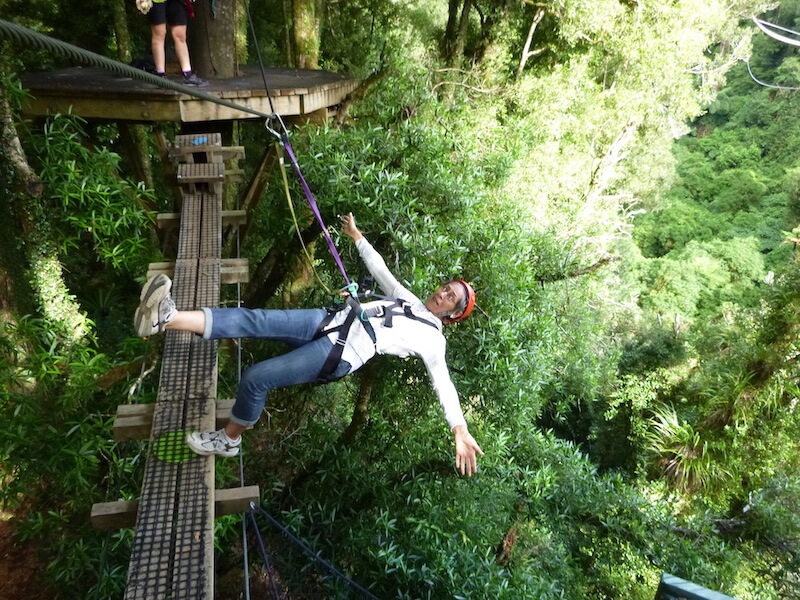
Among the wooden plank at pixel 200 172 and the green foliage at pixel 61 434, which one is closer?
the green foliage at pixel 61 434

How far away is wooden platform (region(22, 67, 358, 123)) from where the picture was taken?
3758 millimetres

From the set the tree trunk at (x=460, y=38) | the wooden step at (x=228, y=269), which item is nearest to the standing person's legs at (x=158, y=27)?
the wooden step at (x=228, y=269)

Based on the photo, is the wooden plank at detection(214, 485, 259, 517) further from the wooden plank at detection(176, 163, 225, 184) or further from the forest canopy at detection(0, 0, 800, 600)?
the wooden plank at detection(176, 163, 225, 184)

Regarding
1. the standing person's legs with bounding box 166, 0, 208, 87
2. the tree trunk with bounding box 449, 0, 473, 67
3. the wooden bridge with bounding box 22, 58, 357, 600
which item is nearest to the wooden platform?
the wooden bridge with bounding box 22, 58, 357, 600

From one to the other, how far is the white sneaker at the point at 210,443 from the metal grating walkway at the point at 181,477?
1.9 inches

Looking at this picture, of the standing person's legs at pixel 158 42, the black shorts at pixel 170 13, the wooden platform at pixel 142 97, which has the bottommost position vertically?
the wooden platform at pixel 142 97

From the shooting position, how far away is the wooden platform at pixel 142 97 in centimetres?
376

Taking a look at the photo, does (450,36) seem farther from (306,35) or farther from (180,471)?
(180,471)

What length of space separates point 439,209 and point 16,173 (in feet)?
8.76

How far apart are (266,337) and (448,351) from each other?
1.39 meters

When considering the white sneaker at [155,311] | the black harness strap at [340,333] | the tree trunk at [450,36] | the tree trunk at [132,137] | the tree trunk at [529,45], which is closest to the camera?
the white sneaker at [155,311]

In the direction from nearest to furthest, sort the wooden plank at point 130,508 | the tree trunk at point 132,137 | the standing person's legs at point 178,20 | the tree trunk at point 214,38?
the wooden plank at point 130,508, the standing person's legs at point 178,20, the tree trunk at point 214,38, the tree trunk at point 132,137

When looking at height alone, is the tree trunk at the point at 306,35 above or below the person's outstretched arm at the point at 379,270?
above

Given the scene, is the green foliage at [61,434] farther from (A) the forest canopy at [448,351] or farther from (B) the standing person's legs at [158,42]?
(B) the standing person's legs at [158,42]
